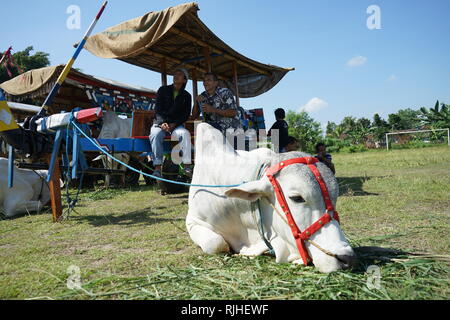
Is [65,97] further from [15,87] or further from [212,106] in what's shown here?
[212,106]

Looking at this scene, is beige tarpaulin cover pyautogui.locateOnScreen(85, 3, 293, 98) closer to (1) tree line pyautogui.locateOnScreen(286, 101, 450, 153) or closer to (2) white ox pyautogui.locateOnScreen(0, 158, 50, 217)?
(2) white ox pyautogui.locateOnScreen(0, 158, 50, 217)

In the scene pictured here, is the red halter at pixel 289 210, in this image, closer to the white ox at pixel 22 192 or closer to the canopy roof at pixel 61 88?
the white ox at pixel 22 192

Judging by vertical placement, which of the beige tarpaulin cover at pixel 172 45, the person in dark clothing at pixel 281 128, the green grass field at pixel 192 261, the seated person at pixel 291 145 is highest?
the beige tarpaulin cover at pixel 172 45

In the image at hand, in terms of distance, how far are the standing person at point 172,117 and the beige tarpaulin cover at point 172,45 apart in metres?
0.80

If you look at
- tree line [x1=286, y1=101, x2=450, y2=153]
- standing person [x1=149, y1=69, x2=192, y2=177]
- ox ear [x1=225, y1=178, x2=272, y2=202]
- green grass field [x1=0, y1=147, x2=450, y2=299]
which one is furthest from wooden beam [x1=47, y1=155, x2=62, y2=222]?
tree line [x1=286, y1=101, x2=450, y2=153]

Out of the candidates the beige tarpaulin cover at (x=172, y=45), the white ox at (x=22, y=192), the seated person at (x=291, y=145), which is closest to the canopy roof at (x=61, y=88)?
the beige tarpaulin cover at (x=172, y=45)

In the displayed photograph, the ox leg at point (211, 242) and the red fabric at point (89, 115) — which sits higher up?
the red fabric at point (89, 115)

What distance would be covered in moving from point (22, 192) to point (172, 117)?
275cm

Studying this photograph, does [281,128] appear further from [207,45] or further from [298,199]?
[298,199]

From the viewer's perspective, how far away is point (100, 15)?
15.6 feet

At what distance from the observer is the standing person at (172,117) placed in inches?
196

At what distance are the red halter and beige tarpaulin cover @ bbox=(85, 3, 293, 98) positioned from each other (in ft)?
12.5

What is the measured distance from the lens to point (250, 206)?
7.56 ft

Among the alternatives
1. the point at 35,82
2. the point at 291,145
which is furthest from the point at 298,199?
the point at 35,82
